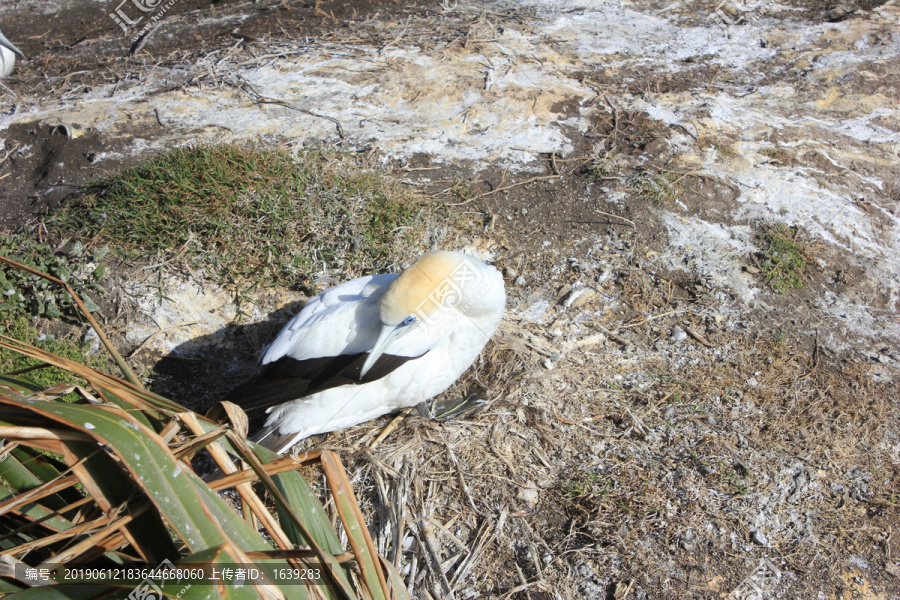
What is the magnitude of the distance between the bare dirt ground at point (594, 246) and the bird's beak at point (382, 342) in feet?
1.68

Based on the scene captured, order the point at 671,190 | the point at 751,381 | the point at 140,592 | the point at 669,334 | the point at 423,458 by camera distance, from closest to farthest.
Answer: the point at 140,592 < the point at 423,458 < the point at 751,381 < the point at 669,334 < the point at 671,190

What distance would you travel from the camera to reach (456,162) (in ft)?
14.5

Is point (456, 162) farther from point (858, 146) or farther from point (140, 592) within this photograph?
point (140, 592)

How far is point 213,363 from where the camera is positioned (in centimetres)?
341

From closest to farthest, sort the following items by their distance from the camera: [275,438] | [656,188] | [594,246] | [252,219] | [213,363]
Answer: [275,438], [213,363], [252,219], [594,246], [656,188]

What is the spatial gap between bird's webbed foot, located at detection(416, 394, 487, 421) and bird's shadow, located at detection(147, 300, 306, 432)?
995mm

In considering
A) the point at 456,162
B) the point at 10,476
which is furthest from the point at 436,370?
the point at 456,162

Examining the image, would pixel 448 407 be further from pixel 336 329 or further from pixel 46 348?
pixel 46 348

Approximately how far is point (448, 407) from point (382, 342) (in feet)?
2.50

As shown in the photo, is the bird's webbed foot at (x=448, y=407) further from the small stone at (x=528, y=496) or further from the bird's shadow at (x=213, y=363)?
the bird's shadow at (x=213, y=363)

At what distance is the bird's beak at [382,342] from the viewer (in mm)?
2562

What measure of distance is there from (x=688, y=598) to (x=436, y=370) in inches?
55.1

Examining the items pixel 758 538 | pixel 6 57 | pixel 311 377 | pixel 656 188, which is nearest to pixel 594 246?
pixel 656 188

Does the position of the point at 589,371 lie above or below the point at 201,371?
below
